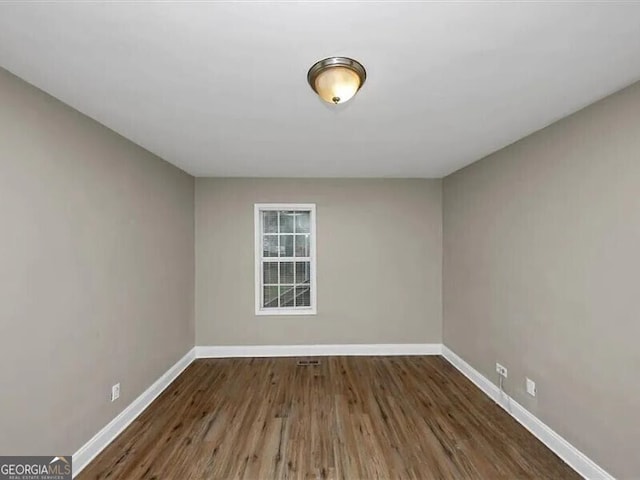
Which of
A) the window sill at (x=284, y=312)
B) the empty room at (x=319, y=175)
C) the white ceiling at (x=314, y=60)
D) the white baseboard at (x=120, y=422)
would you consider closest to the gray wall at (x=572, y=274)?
the empty room at (x=319, y=175)

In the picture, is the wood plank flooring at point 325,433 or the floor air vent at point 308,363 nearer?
the wood plank flooring at point 325,433

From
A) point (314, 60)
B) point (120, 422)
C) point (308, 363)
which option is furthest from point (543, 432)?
point (120, 422)

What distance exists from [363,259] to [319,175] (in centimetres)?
130

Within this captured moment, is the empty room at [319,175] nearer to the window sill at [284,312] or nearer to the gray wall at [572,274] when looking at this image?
the gray wall at [572,274]

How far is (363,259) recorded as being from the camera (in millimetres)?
4301

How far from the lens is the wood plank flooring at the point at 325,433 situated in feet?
6.90

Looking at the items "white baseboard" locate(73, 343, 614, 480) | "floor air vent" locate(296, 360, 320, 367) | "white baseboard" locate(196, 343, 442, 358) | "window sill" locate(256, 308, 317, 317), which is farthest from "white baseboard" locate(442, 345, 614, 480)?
"window sill" locate(256, 308, 317, 317)

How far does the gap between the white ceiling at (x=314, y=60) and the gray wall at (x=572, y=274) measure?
269mm

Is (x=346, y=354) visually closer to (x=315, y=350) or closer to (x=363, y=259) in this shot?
(x=315, y=350)

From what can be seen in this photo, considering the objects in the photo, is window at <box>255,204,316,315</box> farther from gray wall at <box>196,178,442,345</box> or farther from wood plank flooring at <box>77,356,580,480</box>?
wood plank flooring at <box>77,356,580,480</box>

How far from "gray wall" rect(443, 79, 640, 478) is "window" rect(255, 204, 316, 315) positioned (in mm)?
2209

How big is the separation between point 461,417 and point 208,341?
3134 mm

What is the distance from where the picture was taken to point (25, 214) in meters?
1.72

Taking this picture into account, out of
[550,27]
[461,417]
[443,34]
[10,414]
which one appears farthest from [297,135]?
[461,417]
